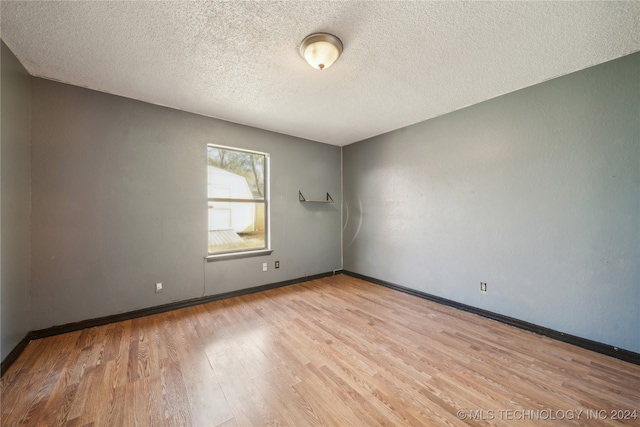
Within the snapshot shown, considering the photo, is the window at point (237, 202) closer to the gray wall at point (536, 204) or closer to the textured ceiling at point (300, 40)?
the textured ceiling at point (300, 40)

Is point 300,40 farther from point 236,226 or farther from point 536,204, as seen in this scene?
point 536,204

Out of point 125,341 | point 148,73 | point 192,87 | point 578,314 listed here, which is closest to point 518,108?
point 578,314

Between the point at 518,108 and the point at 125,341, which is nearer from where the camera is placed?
the point at 125,341

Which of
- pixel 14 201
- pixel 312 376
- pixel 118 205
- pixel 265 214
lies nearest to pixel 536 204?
pixel 312 376

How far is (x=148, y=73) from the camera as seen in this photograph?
7.02 ft

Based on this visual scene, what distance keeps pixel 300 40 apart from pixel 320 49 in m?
0.16

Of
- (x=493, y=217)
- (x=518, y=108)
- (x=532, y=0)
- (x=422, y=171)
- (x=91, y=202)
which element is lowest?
(x=493, y=217)

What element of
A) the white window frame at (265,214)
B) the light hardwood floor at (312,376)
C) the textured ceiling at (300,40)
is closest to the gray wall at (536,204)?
the textured ceiling at (300,40)

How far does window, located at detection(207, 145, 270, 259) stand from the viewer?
3.22m

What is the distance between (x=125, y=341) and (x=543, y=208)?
4.19 metres

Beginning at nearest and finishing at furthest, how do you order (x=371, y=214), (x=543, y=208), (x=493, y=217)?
(x=543, y=208), (x=493, y=217), (x=371, y=214)

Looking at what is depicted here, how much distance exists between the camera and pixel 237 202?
135 inches

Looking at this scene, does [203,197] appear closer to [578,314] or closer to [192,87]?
[192,87]

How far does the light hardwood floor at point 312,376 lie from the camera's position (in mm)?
1358
